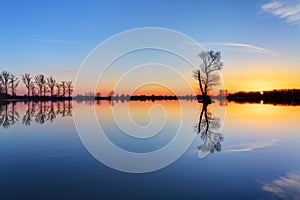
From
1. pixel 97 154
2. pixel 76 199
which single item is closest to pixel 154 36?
pixel 97 154

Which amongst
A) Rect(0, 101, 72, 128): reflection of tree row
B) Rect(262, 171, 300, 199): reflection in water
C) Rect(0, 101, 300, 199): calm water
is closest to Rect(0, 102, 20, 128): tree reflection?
Rect(0, 101, 72, 128): reflection of tree row

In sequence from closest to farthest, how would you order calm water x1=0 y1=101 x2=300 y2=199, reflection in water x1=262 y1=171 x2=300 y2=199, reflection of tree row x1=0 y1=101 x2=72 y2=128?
reflection in water x1=262 y1=171 x2=300 y2=199 < calm water x1=0 y1=101 x2=300 y2=199 < reflection of tree row x1=0 y1=101 x2=72 y2=128

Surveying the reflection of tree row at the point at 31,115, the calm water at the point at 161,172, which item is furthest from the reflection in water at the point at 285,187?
the reflection of tree row at the point at 31,115

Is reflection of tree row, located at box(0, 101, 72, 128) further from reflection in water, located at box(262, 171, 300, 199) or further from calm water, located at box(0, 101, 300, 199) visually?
reflection in water, located at box(262, 171, 300, 199)

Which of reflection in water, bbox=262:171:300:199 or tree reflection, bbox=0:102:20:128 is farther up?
tree reflection, bbox=0:102:20:128

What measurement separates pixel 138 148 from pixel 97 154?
1.67 m

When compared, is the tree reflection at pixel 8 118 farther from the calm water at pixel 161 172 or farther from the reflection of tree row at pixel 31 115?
the calm water at pixel 161 172

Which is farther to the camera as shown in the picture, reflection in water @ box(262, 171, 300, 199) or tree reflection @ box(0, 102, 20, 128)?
tree reflection @ box(0, 102, 20, 128)

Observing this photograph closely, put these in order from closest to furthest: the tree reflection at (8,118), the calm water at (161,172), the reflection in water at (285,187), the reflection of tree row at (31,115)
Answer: the reflection in water at (285,187) < the calm water at (161,172) < the tree reflection at (8,118) < the reflection of tree row at (31,115)

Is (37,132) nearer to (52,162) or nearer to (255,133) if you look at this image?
(52,162)

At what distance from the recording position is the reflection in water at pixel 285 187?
5703mm

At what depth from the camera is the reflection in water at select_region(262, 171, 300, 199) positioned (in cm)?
570

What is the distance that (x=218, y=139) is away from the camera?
1249cm

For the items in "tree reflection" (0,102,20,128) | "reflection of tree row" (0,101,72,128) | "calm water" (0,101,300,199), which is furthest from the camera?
"reflection of tree row" (0,101,72,128)
